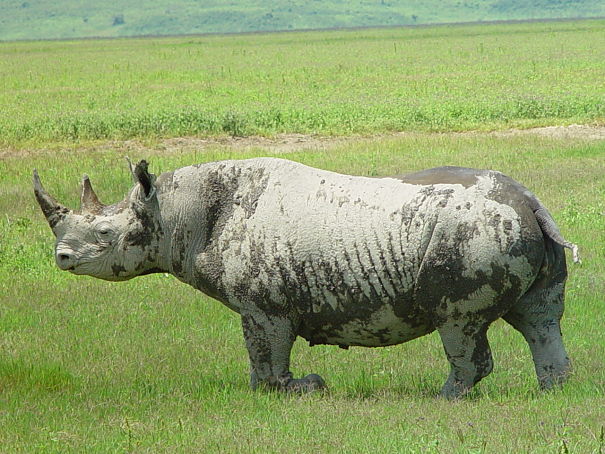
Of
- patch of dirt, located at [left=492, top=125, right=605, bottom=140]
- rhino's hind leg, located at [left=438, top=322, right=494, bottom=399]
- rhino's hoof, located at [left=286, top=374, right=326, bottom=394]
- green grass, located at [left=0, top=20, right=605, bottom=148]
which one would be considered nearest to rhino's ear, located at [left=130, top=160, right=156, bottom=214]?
rhino's hoof, located at [left=286, top=374, right=326, bottom=394]

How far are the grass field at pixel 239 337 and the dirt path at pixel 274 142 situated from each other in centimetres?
16

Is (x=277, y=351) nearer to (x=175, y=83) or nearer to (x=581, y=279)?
(x=581, y=279)

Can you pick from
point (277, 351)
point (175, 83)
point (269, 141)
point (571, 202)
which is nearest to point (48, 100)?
point (175, 83)

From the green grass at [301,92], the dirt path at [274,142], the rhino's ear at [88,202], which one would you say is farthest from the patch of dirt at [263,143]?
the rhino's ear at [88,202]

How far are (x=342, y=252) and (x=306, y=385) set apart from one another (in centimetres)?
103

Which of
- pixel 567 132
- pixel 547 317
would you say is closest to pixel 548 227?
pixel 547 317

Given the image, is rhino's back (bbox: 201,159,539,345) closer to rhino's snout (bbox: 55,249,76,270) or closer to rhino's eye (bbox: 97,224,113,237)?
rhino's eye (bbox: 97,224,113,237)

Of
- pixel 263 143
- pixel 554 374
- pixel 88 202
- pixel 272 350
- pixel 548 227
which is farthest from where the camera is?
pixel 263 143

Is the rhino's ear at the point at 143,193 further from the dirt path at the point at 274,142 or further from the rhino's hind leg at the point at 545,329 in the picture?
the dirt path at the point at 274,142

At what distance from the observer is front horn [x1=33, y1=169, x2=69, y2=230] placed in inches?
336

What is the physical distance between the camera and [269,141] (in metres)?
25.2

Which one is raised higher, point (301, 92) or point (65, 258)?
point (65, 258)

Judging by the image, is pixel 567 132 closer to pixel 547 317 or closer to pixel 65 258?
pixel 547 317

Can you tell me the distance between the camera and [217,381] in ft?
29.0
